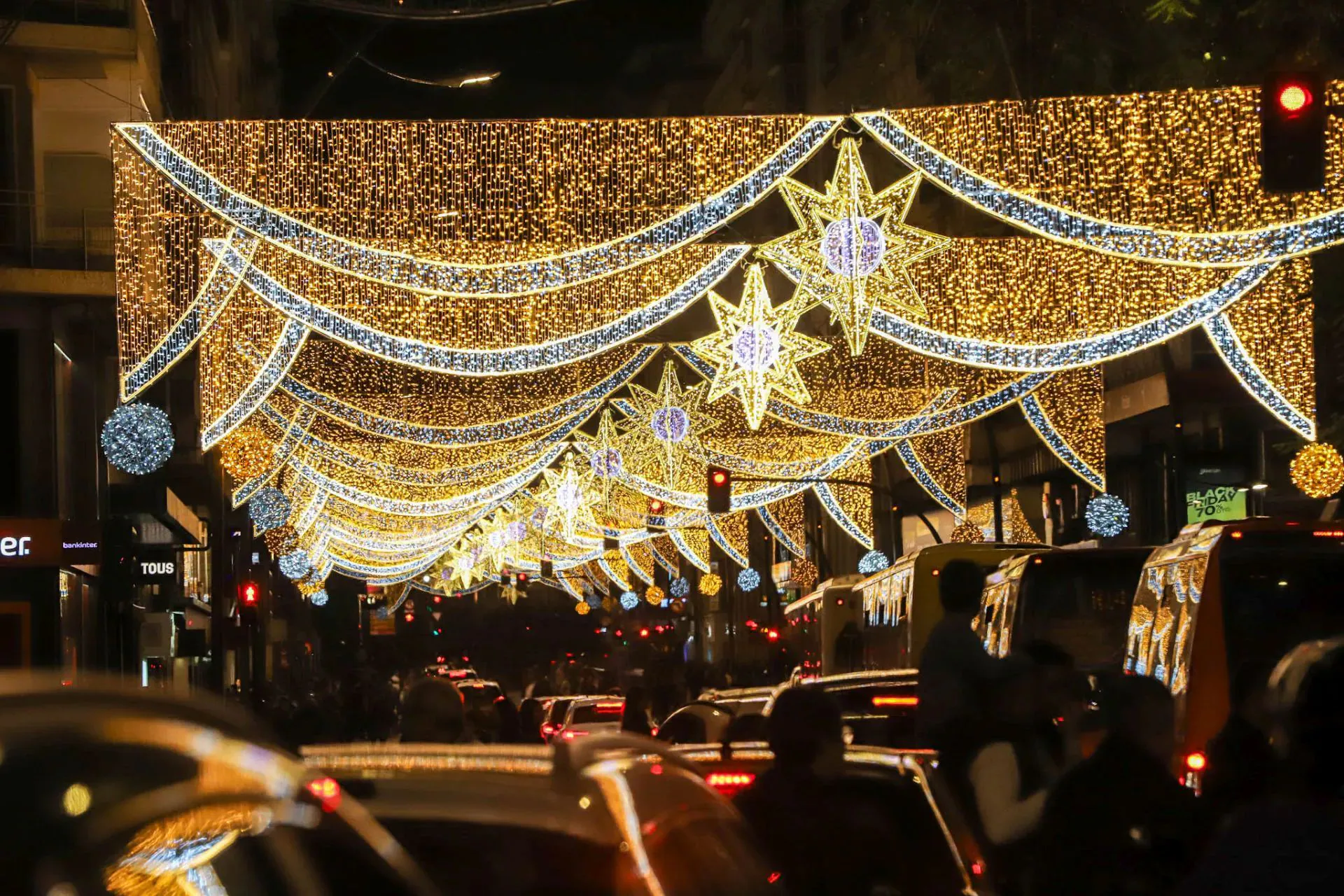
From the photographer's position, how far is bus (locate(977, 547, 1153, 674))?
21.2 metres

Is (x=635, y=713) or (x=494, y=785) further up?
(x=494, y=785)

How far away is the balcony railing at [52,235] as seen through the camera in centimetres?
2914

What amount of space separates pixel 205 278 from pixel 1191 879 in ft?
51.4

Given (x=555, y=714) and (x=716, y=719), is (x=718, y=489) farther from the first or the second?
(x=716, y=719)

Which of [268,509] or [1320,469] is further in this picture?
[268,509]

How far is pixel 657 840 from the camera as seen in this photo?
446 cm

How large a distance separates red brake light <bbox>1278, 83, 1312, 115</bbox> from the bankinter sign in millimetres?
16901

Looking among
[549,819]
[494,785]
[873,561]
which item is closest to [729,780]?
[494,785]

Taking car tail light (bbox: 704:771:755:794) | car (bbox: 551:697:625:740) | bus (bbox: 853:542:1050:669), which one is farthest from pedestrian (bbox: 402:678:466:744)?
bus (bbox: 853:542:1050:669)

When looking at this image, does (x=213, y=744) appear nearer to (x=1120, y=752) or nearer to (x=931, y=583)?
(x=1120, y=752)

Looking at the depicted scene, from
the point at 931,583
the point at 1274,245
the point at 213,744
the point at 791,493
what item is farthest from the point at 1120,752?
the point at 791,493

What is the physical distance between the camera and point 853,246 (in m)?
18.2

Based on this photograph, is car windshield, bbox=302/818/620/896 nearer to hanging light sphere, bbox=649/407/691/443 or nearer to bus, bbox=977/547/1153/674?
bus, bbox=977/547/1153/674

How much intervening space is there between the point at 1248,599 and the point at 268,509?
2806cm
